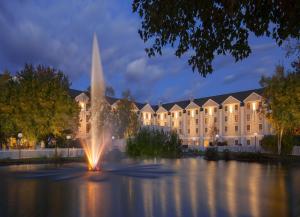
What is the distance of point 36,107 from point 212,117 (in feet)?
187

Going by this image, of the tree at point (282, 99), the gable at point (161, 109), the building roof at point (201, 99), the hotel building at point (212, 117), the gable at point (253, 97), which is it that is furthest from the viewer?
the gable at point (161, 109)

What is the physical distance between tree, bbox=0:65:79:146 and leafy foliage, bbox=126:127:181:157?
9.23m

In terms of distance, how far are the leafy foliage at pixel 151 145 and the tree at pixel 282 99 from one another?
43.6 feet

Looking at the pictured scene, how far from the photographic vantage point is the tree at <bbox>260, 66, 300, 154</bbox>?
44281mm

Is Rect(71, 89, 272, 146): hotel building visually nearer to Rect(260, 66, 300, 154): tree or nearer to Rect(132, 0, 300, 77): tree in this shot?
Rect(260, 66, 300, 154): tree

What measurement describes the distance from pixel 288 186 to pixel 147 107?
8948 centimetres

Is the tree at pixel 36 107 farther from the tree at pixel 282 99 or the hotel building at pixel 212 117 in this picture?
the hotel building at pixel 212 117

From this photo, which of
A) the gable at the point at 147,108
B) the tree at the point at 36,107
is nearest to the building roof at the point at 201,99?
the gable at the point at 147,108

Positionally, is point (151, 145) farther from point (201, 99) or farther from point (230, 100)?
point (201, 99)

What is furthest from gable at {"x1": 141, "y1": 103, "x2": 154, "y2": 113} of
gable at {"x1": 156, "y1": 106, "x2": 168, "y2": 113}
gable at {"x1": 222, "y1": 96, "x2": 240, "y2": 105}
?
gable at {"x1": 222, "y1": 96, "x2": 240, "y2": 105}

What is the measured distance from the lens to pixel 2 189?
16016 mm

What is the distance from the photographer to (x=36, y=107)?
44938mm

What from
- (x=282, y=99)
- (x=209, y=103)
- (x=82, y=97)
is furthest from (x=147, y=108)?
(x=282, y=99)

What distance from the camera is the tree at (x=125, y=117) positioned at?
7200 centimetres
